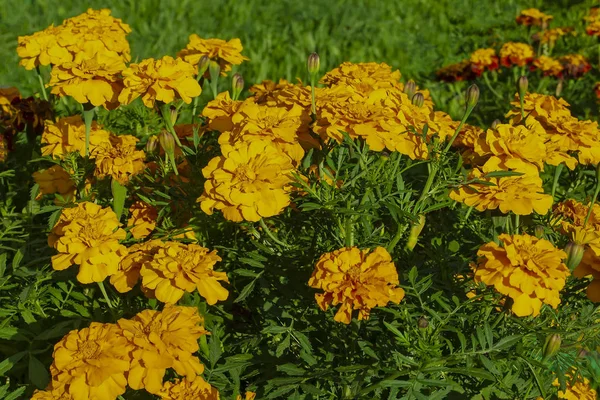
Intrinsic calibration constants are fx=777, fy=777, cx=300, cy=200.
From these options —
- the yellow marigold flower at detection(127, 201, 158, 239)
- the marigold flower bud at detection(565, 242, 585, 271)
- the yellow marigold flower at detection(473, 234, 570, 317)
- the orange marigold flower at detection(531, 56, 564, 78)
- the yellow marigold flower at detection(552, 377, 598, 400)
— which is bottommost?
the orange marigold flower at detection(531, 56, 564, 78)

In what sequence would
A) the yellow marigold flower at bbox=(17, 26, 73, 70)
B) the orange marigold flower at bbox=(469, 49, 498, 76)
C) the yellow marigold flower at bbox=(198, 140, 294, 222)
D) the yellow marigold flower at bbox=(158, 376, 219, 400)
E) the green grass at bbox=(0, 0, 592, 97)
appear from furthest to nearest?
the green grass at bbox=(0, 0, 592, 97)
the orange marigold flower at bbox=(469, 49, 498, 76)
the yellow marigold flower at bbox=(17, 26, 73, 70)
the yellow marigold flower at bbox=(198, 140, 294, 222)
the yellow marigold flower at bbox=(158, 376, 219, 400)

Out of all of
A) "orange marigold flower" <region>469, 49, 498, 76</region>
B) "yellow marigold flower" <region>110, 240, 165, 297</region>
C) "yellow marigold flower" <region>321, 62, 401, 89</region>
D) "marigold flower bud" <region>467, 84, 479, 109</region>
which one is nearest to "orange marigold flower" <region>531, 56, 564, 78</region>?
"orange marigold flower" <region>469, 49, 498, 76</region>

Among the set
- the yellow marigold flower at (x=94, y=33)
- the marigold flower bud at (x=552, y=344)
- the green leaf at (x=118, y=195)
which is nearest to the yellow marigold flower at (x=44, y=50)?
the yellow marigold flower at (x=94, y=33)

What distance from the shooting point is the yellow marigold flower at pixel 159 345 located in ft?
5.02

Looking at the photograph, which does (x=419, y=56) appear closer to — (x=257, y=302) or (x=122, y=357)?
(x=257, y=302)

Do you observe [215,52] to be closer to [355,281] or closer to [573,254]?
[355,281]

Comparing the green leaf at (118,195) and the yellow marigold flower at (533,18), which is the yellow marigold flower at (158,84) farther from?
the yellow marigold flower at (533,18)

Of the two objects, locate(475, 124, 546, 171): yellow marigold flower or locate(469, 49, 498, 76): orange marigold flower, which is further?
locate(469, 49, 498, 76): orange marigold flower

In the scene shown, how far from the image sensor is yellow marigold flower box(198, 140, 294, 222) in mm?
1755

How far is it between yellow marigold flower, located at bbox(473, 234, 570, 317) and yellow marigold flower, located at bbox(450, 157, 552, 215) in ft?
0.53

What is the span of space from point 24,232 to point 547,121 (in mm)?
1640

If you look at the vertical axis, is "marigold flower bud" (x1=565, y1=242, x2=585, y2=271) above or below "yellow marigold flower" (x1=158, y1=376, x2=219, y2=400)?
above

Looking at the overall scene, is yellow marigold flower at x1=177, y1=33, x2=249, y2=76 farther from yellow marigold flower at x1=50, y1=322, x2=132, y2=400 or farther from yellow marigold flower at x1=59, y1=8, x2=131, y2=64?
yellow marigold flower at x1=50, y1=322, x2=132, y2=400

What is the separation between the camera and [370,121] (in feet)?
6.13
